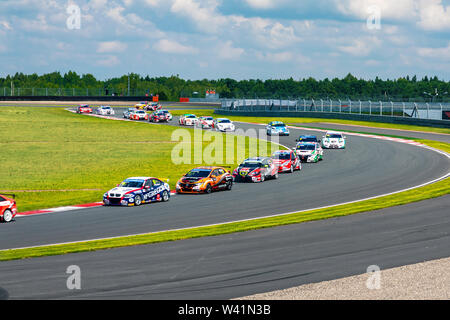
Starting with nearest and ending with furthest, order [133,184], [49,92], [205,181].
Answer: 1. [133,184]
2. [205,181]
3. [49,92]

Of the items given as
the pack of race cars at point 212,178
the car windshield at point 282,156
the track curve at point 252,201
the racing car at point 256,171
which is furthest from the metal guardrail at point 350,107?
the racing car at point 256,171

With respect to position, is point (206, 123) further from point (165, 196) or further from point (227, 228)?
point (227, 228)

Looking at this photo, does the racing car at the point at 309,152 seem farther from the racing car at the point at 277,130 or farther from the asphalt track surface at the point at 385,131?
the racing car at the point at 277,130

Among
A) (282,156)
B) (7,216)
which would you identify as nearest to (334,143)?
(282,156)

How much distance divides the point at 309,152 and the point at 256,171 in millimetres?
9304

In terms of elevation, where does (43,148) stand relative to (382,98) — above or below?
below

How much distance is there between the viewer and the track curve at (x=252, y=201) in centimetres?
2228

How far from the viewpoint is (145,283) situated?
1447 centimetres

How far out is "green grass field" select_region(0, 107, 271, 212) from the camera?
1352 inches

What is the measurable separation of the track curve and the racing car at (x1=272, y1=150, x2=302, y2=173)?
771mm

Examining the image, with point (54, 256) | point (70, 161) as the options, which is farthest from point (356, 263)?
point (70, 161)

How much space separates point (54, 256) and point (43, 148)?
38656 mm

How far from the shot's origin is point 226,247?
1830 cm
